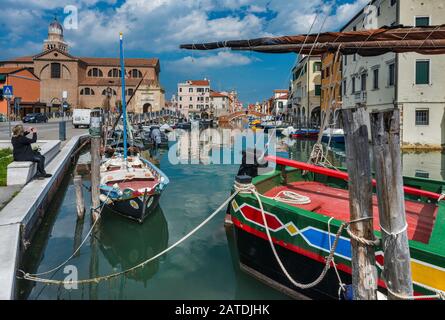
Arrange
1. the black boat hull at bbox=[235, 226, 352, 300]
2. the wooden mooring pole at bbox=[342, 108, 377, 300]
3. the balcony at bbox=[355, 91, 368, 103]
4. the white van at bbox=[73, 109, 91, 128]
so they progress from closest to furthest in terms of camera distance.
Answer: the wooden mooring pole at bbox=[342, 108, 377, 300]
the black boat hull at bbox=[235, 226, 352, 300]
the balcony at bbox=[355, 91, 368, 103]
the white van at bbox=[73, 109, 91, 128]

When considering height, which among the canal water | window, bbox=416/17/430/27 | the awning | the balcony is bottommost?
the canal water

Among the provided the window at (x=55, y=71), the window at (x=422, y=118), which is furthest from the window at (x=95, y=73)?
the window at (x=422, y=118)

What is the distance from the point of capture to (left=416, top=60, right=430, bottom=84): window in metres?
26.8

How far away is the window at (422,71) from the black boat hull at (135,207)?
2425 centimetres

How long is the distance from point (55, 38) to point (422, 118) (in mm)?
81013

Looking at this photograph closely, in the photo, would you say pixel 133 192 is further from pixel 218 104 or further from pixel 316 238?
pixel 218 104

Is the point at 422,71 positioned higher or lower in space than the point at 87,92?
lower

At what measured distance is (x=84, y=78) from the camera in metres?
75.9

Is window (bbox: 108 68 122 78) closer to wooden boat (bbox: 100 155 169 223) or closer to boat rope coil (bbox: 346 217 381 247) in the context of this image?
wooden boat (bbox: 100 155 169 223)

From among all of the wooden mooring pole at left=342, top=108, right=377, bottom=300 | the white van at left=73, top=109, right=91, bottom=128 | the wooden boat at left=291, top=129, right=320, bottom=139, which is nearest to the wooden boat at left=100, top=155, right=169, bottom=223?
the wooden mooring pole at left=342, top=108, right=377, bottom=300

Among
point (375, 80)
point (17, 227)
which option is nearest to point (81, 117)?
point (375, 80)

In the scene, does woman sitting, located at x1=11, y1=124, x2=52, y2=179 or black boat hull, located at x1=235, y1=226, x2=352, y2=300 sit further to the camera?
woman sitting, located at x1=11, y1=124, x2=52, y2=179
